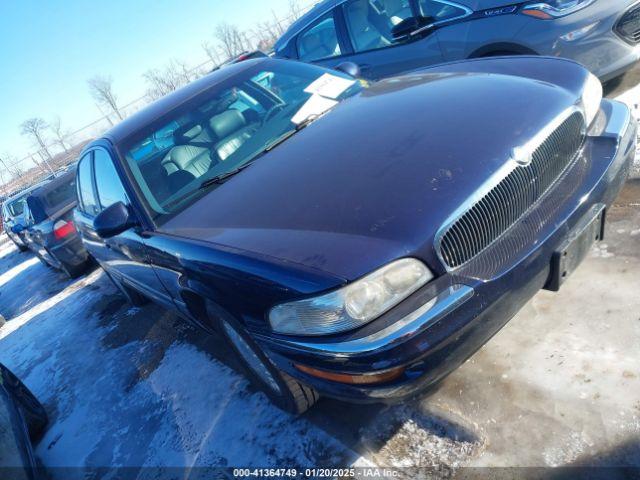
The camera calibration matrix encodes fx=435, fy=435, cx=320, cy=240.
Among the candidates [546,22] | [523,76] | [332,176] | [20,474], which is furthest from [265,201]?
[546,22]

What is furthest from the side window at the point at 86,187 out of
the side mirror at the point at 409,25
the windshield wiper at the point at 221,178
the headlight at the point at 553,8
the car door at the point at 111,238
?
the headlight at the point at 553,8

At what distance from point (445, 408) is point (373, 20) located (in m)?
4.06

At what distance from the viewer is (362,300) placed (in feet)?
4.68

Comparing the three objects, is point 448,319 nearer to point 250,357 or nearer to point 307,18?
point 250,357

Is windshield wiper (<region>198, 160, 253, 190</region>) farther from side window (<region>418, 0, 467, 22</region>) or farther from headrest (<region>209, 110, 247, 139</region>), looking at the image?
side window (<region>418, 0, 467, 22</region>)

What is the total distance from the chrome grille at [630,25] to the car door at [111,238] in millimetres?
3884

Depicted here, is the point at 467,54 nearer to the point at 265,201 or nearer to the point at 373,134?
the point at 373,134

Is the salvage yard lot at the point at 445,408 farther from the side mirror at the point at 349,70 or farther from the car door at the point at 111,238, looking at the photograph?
the side mirror at the point at 349,70

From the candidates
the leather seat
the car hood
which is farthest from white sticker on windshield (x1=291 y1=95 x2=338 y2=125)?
the leather seat

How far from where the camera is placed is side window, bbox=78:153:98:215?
332cm

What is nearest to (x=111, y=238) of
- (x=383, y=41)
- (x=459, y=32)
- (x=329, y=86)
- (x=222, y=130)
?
(x=222, y=130)

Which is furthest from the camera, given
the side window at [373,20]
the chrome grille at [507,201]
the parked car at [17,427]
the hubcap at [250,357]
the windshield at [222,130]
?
the side window at [373,20]

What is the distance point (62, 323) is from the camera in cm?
506

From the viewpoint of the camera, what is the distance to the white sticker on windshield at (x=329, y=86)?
9.27 ft
